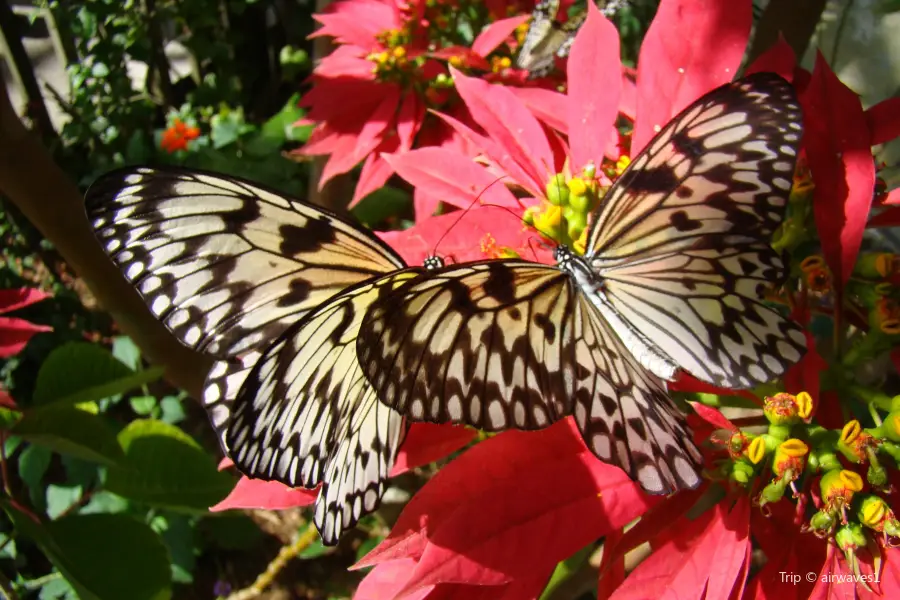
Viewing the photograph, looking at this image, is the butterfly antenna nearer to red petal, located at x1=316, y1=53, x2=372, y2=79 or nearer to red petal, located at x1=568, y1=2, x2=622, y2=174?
red petal, located at x1=568, y1=2, x2=622, y2=174

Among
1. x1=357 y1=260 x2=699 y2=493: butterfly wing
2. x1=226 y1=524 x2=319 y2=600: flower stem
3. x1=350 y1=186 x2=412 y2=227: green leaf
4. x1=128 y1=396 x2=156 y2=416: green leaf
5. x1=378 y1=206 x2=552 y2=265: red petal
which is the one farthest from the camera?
x1=128 y1=396 x2=156 y2=416: green leaf

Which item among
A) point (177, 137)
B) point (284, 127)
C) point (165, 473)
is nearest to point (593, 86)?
point (165, 473)

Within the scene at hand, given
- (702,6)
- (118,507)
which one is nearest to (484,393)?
(702,6)

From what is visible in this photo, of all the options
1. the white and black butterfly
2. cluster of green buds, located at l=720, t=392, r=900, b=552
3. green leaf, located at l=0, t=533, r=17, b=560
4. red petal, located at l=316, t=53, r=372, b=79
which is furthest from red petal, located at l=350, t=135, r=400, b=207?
green leaf, located at l=0, t=533, r=17, b=560

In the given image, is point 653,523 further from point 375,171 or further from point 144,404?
point 144,404

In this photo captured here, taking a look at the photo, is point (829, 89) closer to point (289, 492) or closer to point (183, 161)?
point (289, 492)
